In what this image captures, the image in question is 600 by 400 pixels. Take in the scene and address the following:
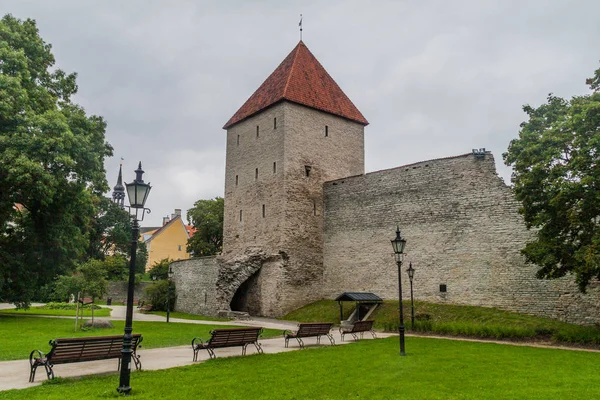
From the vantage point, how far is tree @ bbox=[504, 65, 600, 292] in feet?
40.1

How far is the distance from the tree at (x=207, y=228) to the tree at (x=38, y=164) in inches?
677

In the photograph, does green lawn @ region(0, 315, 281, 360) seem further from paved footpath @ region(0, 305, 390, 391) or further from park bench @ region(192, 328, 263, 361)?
park bench @ region(192, 328, 263, 361)

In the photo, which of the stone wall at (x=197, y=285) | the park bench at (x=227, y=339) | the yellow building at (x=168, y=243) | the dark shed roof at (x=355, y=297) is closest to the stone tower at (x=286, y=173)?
the stone wall at (x=197, y=285)

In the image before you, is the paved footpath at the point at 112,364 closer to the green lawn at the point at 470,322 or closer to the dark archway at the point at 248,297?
the green lawn at the point at 470,322

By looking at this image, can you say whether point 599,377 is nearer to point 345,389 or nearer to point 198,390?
point 345,389

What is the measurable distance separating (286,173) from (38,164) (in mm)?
12611

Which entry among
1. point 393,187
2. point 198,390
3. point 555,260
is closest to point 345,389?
point 198,390

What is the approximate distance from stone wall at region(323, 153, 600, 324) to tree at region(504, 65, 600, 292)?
12.5 feet

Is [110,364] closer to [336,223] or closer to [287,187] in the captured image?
[287,187]

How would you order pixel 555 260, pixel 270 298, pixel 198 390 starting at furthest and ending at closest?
pixel 270 298 → pixel 555 260 → pixel 198 390

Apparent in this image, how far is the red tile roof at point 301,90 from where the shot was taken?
2712cm

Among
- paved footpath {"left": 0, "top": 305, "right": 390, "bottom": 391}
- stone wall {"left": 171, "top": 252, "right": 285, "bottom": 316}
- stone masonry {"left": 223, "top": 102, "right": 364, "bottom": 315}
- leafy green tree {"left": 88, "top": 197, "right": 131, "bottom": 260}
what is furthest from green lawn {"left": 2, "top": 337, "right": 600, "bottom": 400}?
leafy green tree {"left": 88, "top": 197, "right": 131, "bottom": 260}

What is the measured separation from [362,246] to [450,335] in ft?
28.7

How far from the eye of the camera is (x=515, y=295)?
59.3 ft
